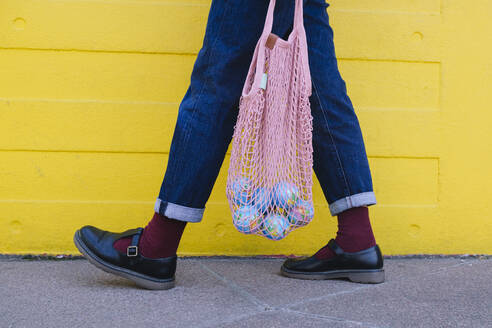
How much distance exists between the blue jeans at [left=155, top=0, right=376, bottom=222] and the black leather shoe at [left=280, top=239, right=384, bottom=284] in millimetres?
166

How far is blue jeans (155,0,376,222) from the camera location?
1.59 m

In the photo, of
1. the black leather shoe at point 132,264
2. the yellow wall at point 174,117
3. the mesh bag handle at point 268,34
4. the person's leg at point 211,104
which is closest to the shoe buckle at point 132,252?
the black leather shoe at point 132,264

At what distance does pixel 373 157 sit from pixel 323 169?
1.65 ft

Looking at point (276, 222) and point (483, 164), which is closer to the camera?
point (276, 222)

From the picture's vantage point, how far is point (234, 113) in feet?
5.42

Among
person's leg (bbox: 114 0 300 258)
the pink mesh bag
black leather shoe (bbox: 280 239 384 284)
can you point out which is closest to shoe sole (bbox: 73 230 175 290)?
person's leg (bbox: 114 0 300 258)

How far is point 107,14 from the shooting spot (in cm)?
206

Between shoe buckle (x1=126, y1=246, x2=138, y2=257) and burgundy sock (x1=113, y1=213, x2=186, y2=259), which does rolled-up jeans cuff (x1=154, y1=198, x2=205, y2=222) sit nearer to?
burgundy sock (x1=113, y1=213, x2=186, y2=259)

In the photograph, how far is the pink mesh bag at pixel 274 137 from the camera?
155cm

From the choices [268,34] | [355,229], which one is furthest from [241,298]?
[268,34]

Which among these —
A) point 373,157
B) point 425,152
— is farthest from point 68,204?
point 425,152

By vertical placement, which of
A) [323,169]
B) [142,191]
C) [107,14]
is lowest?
[142,191]

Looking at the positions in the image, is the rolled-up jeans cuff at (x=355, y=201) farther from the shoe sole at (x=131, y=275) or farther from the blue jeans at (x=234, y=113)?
the shoe sole at (x=131, y=275)

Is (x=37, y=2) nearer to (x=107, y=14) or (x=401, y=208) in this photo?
(x=107, y=14)
